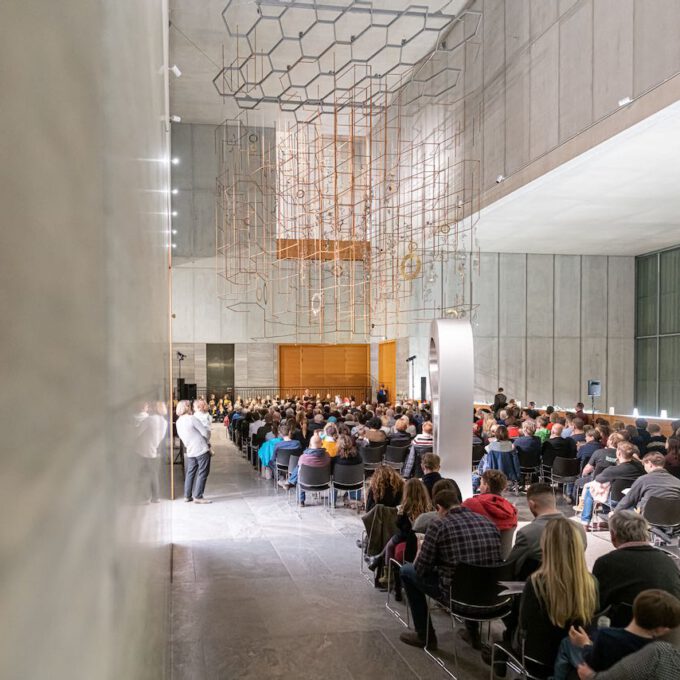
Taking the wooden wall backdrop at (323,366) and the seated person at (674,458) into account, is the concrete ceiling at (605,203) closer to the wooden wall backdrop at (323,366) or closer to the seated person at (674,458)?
the seated person at (674,458)

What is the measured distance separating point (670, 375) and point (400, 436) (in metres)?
14.1

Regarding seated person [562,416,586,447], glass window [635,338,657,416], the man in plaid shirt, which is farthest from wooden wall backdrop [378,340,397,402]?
the man in plaid shirt

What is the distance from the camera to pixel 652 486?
6.52 meters

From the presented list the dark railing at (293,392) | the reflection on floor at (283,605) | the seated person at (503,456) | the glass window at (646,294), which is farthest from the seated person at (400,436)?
the glass window at (646,294)

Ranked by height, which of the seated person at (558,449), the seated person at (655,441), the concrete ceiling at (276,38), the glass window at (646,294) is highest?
the concrete ceiling at (276,38)

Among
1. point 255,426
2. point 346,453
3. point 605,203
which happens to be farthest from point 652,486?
point 605,203

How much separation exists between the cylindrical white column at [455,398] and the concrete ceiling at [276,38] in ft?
27.3

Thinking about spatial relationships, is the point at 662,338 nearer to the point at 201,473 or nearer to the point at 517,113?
the point at 517,113

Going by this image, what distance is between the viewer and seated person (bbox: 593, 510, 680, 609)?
11.9 feet

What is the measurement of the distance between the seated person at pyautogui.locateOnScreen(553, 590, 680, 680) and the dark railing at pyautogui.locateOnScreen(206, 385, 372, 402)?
21.3m

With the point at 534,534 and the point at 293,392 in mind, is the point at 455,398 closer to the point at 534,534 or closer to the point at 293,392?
the point at 534,534

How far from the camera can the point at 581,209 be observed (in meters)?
16.5

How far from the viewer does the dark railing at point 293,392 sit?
2557cm

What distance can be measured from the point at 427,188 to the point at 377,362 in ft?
29.6
